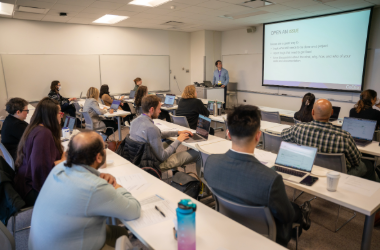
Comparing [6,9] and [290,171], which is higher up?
[6,9]

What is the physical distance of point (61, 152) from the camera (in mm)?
2398

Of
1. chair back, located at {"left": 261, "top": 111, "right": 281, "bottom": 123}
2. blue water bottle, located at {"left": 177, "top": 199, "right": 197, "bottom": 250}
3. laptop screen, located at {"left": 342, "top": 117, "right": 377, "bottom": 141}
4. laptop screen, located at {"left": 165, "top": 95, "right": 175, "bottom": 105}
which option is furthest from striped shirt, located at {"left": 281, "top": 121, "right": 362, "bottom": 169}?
laptop screen, located at {"left": 165, "top": 95, "right": 175, "bottom": 105}

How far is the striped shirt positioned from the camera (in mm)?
2322

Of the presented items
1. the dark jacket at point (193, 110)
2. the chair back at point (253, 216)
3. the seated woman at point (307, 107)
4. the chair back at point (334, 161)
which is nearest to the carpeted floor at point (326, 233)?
the chair back at point (334, 161)

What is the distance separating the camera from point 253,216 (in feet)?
4.86

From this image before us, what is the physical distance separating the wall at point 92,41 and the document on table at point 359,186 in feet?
25.3

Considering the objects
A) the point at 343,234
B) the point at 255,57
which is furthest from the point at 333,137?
the point at 255,57

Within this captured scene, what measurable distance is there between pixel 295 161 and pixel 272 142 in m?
0.99

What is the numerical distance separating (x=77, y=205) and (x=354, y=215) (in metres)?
2.78

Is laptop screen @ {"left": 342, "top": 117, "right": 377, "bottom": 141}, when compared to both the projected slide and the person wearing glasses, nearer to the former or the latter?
the projected slide

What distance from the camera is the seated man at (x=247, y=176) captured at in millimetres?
1361

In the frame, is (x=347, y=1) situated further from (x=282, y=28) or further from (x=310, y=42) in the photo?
(x=282, y=28)

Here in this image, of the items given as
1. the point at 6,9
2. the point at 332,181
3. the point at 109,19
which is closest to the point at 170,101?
the point at 109,19

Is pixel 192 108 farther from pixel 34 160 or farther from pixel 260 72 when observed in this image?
pixel 260 72
